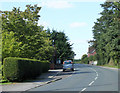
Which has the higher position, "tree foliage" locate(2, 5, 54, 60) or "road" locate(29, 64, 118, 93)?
"tree foliage" locate(2, 5, 54, 60)

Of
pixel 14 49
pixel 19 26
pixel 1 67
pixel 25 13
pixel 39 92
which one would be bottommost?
pixel 39 92

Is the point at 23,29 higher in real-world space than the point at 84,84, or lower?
higher

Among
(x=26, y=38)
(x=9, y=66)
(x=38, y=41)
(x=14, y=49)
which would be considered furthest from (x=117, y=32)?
(x=9, y=66)

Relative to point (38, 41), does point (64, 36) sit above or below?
above

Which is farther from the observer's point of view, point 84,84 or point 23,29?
point 23,29

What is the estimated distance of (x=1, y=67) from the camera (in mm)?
19484

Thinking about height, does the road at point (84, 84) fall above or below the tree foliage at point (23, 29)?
below

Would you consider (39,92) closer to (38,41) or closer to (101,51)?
(38,41)

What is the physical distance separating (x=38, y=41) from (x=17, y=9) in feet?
16.6

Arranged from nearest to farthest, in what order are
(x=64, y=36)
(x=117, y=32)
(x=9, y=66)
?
(x=9, y=66) → (x=117, y=32) → (x=64, y=36)

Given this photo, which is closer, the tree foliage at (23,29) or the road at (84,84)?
the road at (84,84)

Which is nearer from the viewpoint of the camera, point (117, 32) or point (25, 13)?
point (25, 13)

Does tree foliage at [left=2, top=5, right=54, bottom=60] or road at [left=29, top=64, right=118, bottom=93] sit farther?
tree foliage at [left=2, top=5, right=54, bottom=60]

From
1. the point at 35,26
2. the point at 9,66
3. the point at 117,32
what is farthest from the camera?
the point at 117,32
